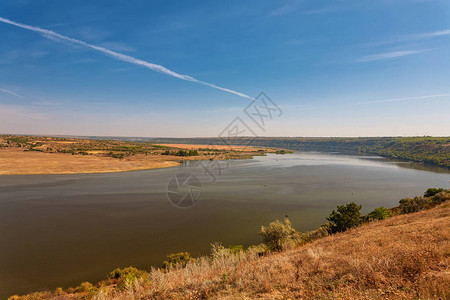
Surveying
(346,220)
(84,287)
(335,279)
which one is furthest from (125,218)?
(335,279)

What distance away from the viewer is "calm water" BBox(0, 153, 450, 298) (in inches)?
560

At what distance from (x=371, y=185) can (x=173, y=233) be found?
132 ft

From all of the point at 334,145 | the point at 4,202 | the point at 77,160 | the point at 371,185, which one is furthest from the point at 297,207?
the point at 334,145

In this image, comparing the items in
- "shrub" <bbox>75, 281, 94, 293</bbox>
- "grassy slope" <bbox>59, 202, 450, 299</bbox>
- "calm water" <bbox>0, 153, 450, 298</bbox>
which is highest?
"grassy slope" <bbox>59, 202, 450, 299</bbox>

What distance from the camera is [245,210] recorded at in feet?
85.7

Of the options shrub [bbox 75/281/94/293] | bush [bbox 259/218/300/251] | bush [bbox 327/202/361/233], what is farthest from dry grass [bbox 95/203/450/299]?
bush [bbox 327/202/361/233]

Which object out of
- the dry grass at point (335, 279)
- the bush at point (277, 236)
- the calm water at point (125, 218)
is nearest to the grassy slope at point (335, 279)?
the dry grass at point (335, 279)

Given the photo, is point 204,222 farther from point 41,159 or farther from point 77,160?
point 41,159

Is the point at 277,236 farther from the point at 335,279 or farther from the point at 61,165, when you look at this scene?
the point at 61,165

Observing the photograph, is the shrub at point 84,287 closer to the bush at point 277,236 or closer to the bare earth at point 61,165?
the bush at point 277,236

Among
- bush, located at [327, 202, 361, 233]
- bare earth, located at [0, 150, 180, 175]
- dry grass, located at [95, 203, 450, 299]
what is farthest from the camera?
bare earth, located at [0, 150, 180, 175]

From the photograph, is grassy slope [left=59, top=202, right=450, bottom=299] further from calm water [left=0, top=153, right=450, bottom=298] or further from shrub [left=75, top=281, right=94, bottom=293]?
calm water [left=0, top=153, right=450, bottom=298]

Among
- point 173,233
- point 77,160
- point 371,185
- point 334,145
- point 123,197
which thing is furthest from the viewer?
point 334,145

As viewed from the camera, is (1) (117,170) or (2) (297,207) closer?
(2) (297,207)
